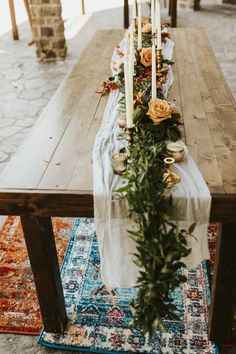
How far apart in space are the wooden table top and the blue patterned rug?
0.79m

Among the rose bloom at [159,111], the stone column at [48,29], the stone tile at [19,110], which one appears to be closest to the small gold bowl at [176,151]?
the rose bloom at [159,111]

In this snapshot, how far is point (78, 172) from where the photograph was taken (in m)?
1.65

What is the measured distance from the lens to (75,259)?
239cm

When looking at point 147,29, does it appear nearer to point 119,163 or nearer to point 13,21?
point 119,163

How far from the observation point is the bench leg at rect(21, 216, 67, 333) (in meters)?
1.64

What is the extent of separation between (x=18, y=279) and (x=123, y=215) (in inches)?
42.0

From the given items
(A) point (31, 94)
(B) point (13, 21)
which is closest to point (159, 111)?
(A) point (31, 94)

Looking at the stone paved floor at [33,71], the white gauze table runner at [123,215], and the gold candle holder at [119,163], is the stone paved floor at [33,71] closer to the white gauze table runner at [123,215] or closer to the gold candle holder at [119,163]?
the white gauze table runner at [123,215]

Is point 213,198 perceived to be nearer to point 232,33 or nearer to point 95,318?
point 95,318

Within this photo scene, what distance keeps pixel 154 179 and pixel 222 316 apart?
803mm

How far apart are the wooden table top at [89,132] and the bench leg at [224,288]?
216 mm

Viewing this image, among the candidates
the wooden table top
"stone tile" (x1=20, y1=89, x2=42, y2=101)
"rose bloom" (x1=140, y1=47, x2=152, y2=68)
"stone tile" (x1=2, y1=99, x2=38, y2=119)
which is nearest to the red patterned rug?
the wooden table top

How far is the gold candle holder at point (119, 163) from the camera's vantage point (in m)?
1.57

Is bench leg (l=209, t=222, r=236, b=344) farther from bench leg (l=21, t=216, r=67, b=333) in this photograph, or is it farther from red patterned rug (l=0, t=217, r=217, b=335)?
bench leg (l=21, t=216, r=67, b=333)
